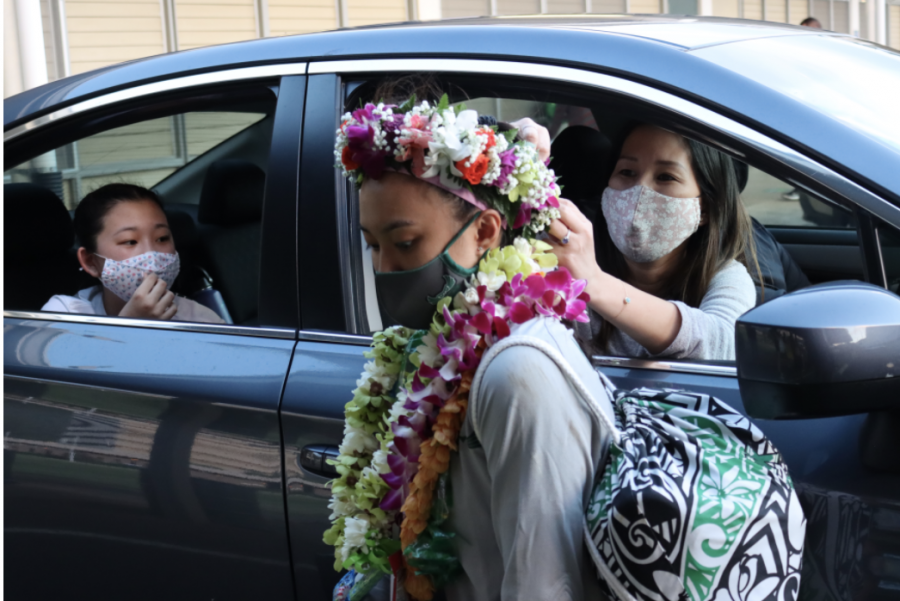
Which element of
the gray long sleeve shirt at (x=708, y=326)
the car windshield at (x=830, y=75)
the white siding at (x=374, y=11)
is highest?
the white siding at (x=374, y=11)

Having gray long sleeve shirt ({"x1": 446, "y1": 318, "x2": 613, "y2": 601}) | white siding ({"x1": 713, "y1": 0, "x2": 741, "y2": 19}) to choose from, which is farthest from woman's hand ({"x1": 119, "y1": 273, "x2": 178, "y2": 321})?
white siding ({"x1": 713, "y1": 0, "x2": 741, "y2": 19})

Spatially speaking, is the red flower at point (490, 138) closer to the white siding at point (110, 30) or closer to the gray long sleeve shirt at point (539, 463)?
the gray long sleeve shirt at point (539, 463)

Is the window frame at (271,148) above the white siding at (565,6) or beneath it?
beneath

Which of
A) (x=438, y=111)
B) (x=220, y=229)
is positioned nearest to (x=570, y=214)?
(x=438, y=111)

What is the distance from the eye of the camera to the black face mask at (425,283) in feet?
5.08

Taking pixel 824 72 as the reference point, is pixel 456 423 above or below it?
below

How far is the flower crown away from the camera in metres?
1.50

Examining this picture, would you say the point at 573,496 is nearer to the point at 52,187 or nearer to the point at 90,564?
the point at 90,564

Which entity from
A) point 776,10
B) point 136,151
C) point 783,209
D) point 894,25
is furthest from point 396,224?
point 894,25

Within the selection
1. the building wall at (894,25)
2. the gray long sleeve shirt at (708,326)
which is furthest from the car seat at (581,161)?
the building wall at (894,25)

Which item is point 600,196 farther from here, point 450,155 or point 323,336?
point 450,155

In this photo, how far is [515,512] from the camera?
1.34m

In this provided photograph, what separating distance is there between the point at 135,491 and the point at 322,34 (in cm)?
112

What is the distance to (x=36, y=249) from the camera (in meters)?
3.20
